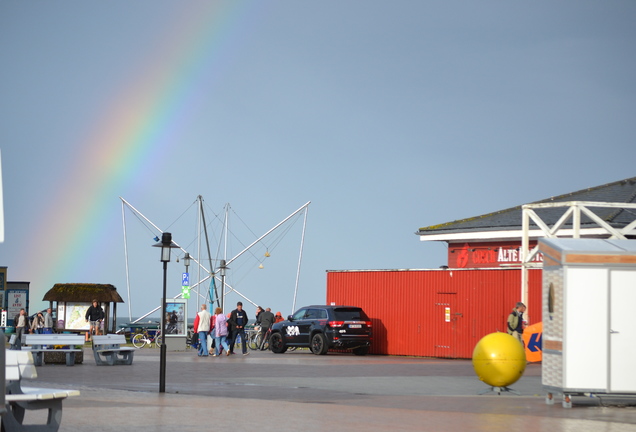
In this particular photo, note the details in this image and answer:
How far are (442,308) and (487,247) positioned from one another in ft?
18.7

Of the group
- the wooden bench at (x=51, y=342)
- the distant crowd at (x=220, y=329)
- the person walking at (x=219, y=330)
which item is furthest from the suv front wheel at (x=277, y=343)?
the wooden bench at (x=51, y=342)

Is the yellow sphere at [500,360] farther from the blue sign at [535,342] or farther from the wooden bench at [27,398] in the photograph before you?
the blue sign at [535,342]

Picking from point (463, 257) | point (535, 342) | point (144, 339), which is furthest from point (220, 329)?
point (463, 257)

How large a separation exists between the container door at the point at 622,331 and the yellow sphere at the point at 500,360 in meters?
2.26

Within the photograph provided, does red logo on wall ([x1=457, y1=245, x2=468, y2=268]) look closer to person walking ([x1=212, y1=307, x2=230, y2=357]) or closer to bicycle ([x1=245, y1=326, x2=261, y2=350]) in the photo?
bicycle ([x1=245, y1=326, x2=261, y2=350])

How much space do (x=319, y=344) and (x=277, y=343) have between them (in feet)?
7.95

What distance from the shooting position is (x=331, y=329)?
33938 mm

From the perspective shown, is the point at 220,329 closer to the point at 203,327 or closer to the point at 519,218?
the point at 203,327

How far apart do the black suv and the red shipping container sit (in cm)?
118

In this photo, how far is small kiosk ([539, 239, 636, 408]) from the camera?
1493cm

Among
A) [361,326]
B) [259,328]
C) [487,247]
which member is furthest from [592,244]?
[259,328]

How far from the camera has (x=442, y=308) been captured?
109ft

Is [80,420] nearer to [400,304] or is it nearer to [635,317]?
[635,317]

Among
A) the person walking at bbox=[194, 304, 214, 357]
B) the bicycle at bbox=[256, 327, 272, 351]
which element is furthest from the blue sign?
the bicycle at bbox=[256, 327, 272, 351]
